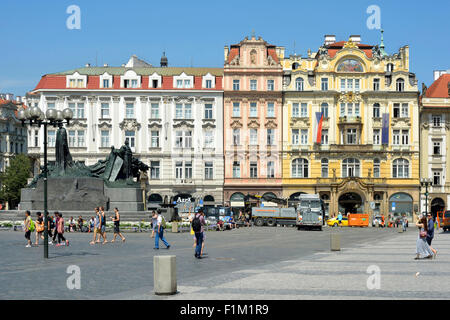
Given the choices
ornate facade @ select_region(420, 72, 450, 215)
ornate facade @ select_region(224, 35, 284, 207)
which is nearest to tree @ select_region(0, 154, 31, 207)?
ornate facade @ select_region(224, 35, 284, 207)

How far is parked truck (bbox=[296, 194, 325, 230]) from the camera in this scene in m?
58.9

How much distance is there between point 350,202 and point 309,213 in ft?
69.7

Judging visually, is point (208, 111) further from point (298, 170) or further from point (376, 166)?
point (376, 166)

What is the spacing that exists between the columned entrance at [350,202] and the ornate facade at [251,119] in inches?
279

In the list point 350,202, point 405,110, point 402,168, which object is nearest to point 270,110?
point 350,202

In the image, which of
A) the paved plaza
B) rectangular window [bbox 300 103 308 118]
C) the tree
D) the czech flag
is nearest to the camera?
the paved plaza

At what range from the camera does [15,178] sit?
86375mm

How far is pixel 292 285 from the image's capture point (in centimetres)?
1549

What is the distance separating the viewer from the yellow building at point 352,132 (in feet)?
259

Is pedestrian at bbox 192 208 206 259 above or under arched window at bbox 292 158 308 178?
under

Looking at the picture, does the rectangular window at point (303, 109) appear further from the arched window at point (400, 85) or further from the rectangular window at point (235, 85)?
the arched window at point (400, 85)

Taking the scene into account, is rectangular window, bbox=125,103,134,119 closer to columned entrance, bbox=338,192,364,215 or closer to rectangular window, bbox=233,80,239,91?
rectangular window, bbox=233,80,239,91

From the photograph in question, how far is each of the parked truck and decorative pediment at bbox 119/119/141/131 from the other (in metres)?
22.9
